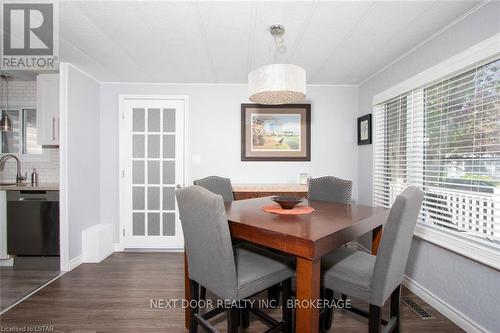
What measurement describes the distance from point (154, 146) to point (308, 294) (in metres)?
2.94

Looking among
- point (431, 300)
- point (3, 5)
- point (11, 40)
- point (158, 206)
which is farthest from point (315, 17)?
point (158, 206)

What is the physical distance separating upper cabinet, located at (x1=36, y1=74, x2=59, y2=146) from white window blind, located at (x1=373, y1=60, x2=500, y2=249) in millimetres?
3898

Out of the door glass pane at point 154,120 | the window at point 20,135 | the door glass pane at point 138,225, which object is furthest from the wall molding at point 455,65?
the window at point 20,135

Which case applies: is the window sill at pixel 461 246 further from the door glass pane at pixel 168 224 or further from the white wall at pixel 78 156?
the white wall at pixel 78 156

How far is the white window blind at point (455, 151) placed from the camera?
1.64 metres

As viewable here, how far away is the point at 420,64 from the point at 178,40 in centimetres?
227

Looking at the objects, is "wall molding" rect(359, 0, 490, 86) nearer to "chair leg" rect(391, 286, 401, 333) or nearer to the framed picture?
the framed picture

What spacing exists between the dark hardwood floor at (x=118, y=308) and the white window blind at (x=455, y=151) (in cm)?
82

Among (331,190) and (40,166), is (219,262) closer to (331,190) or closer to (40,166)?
(331,190)

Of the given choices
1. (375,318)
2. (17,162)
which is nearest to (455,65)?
(375,318)

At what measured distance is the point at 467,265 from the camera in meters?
1.76

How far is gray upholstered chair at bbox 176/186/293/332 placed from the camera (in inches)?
50.2

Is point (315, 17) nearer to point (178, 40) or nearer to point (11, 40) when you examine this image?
point (178, 40)

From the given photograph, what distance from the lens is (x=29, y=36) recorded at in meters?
2.12
